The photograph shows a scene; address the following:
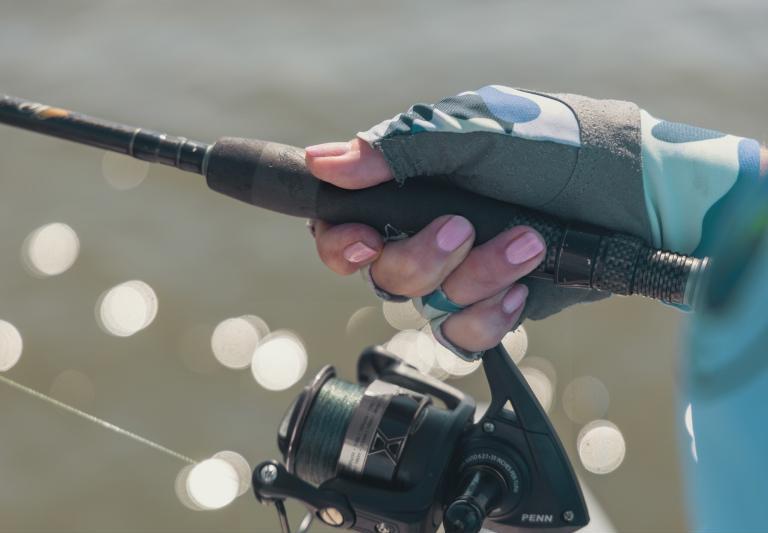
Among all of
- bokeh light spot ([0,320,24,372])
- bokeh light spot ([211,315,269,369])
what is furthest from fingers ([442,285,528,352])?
bokeh light spot ([0,320,24,372])

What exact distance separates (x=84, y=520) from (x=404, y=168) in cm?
173

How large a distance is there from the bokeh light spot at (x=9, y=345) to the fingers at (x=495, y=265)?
2008mm

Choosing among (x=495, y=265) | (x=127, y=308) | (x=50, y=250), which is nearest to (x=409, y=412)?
(x=495, y=265)

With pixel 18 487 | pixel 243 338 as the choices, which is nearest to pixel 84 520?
pixel 18 487

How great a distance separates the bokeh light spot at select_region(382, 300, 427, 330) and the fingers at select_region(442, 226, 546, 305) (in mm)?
1757

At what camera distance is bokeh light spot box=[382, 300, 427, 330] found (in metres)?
3.57

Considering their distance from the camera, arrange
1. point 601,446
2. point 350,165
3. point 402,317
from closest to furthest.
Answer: point 350,165
point 601,446
point 402,317

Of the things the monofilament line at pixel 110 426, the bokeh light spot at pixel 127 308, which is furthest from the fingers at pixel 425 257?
the bokeh light spot at pixel 127 308

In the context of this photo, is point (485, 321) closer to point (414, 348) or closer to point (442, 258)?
point (442, 258)

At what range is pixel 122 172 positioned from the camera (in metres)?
3.99

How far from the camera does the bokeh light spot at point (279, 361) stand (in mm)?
3349

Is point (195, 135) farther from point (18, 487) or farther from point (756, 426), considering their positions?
point (756, 426)

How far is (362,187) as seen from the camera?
5.55 ft

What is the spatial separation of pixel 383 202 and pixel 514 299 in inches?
A: 12.2
